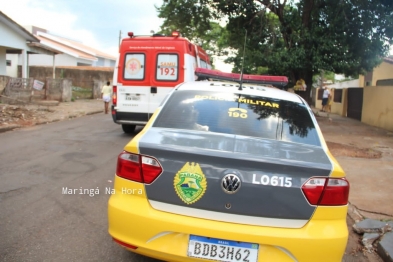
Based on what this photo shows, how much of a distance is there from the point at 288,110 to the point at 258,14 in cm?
1323

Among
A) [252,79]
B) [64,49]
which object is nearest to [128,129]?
[252,79]

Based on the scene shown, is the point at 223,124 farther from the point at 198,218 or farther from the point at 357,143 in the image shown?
the point at 357,143

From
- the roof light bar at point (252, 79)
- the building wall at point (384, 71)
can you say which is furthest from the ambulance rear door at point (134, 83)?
the building wall at point (384, 71)

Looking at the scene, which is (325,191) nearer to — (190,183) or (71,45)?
(190,183)

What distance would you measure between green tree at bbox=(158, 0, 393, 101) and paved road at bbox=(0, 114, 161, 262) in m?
9.14

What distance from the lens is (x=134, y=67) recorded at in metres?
9.41

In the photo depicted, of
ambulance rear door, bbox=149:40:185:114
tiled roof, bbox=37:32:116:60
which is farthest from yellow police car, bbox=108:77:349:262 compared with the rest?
tiled roof, bbox=37:32:116:60

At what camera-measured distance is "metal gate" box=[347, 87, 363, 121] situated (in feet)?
58.1

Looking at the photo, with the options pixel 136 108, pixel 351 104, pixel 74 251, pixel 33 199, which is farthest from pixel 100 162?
pixel 351 104

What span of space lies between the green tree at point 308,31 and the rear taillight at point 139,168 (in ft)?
42.3

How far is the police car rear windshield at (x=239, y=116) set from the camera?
335 centimetres

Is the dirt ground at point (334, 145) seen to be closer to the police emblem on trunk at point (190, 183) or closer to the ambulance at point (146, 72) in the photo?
the police emblem on trunk at point (190, 183)

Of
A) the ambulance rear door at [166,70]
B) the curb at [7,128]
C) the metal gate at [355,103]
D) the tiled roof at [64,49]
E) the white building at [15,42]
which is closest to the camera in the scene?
the ambulance rear door at [166,70]

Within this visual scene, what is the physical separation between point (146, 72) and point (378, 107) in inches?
407
